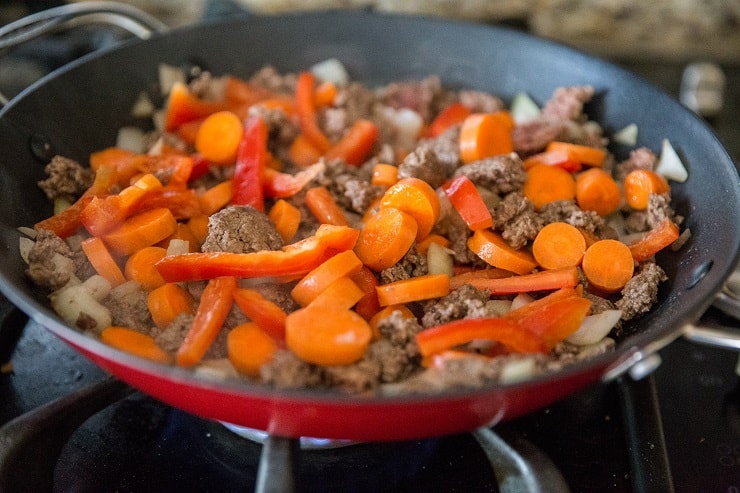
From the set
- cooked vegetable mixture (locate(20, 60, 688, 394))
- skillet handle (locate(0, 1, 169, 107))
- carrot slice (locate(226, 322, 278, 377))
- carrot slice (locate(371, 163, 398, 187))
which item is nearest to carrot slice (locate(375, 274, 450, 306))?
cooked vegetable mixture (locate(20, 60, 688, 394))

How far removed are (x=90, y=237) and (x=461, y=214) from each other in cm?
93

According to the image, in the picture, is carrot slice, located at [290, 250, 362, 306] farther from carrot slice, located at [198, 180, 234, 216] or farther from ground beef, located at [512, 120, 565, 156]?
ground beef, located at [512, 120, 565, 156]

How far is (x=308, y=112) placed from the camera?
7.16 feet

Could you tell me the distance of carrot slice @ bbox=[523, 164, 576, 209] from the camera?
185cm

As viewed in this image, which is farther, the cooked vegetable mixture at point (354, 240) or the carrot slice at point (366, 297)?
the carrot slice at point (366, 297)

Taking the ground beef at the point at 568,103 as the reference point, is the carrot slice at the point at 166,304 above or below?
below

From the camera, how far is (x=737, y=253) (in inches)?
54.7

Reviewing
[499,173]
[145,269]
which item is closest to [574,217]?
[499,173]

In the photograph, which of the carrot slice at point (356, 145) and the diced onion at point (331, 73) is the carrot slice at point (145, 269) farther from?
the diced onion at point (331, 73)

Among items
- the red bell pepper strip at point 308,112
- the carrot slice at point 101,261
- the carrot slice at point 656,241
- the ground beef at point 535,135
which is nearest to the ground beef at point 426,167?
the ground beef at point 535,135

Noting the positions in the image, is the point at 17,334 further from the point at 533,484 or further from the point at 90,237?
the point at 533,484

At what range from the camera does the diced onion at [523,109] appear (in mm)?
2197

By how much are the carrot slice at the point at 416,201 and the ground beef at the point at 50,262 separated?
0.76 metres

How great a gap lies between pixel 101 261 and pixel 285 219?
1.51 ft
